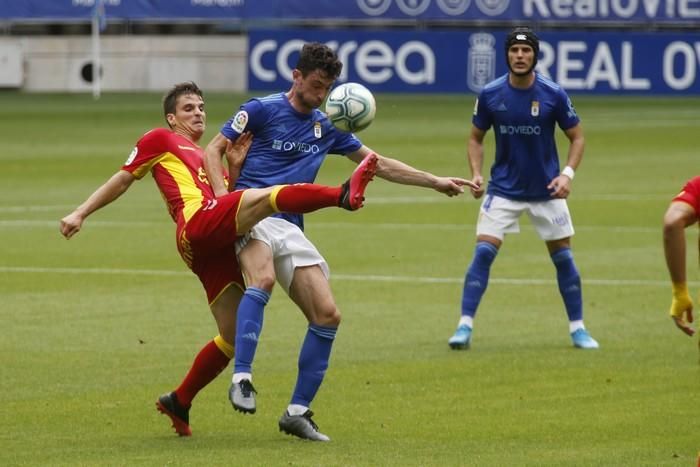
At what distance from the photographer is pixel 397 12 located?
47750mm

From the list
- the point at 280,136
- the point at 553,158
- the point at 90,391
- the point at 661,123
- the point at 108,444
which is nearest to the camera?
the point at 108,444

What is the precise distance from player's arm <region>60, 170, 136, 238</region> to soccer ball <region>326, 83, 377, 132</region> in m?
1.24

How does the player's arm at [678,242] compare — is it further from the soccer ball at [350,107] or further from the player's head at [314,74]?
the soccer ball at [350,107]

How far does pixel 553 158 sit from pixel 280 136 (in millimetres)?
4111

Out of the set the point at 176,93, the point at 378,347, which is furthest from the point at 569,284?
the point at 176,93

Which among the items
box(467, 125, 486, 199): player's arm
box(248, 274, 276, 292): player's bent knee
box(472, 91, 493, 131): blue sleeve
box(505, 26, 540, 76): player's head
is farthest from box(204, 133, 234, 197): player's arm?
box(472, 91, 493, 131): blue sleeve

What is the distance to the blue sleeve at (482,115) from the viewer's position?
1335 centimetres

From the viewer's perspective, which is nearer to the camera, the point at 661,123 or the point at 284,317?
the point at 284,317

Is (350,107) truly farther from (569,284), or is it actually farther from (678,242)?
(569,284)

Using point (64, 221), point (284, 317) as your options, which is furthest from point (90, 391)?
point (284, 317)

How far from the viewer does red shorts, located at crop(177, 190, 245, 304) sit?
9.26 m

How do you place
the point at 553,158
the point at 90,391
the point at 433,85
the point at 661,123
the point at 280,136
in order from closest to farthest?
the point at 280,136
the point at 90,391
the point at 553,158
the point at 661,123
the point at 433,85

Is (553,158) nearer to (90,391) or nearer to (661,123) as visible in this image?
(90,391)

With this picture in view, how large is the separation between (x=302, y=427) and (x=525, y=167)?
4592 mm
